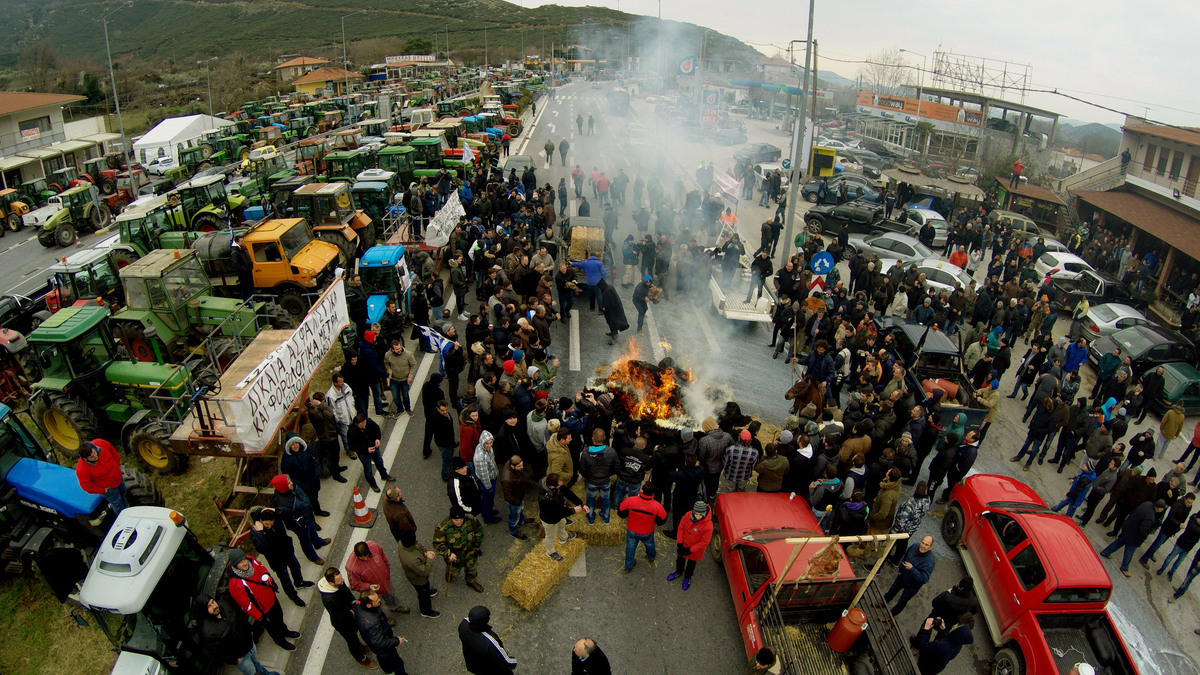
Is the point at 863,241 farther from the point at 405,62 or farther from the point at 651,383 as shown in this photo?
the point at 405,62

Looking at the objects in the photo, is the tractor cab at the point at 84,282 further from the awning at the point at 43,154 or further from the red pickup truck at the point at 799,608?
the awning at the point at 43,154

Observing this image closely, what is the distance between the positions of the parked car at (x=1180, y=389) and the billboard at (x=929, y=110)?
3393 cm

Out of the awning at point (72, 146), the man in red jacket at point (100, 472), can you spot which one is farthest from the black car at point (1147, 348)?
the awning at point (72, 146)

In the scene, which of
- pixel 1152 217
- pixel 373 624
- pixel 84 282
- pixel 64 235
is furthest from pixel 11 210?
pixel 1152 217

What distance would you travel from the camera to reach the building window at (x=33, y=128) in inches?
1372

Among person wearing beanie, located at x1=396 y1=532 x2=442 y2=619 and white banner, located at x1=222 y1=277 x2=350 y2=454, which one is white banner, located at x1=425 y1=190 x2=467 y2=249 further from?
person wearing beanie, located at x1=396 y1=532 x2=442 y2=619

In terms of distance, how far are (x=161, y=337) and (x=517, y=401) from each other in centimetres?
660

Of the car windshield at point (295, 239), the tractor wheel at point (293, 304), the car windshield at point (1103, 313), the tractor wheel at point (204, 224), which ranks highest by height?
the car windshield at point (295, 239)

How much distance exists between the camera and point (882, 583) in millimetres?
8078

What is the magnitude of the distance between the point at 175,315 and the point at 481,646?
876cm

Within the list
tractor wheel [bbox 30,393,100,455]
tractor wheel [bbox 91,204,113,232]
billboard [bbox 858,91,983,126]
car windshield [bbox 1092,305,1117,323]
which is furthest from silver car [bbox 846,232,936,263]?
tractor wheel [bbox 91,204,113,232]

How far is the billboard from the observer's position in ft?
138

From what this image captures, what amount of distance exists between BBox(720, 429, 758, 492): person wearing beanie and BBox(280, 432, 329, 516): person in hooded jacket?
212 inches

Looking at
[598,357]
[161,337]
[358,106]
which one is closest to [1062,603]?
[598,357]
